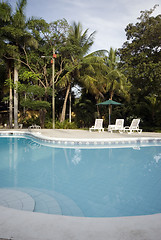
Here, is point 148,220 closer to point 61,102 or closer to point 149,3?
point 149,3

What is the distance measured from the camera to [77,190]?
154 inches

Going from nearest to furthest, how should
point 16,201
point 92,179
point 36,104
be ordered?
point 16,201
point 92,179
point 36,104

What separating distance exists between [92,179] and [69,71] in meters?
14.1

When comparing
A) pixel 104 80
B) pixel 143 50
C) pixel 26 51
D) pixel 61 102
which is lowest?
pixel 61 102

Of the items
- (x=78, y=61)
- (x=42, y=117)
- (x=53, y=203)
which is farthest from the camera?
(x=78, y=61)

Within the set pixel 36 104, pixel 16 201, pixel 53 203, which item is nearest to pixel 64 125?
pixel 36 104

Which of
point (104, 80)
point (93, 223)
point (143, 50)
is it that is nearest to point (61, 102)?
point (104, 80)

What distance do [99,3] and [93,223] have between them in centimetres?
1479

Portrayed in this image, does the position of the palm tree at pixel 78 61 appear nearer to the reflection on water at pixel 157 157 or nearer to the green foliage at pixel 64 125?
the green foliage at pixel 64 125

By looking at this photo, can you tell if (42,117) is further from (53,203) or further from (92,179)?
(53,203)

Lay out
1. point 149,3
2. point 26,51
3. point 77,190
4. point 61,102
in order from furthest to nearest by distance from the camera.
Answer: point 61,102 < point 26,51 < point 149,3 < point 77,190

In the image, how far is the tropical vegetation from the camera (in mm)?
14255

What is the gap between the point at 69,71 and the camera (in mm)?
17453

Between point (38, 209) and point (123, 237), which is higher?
point (123, 237)
